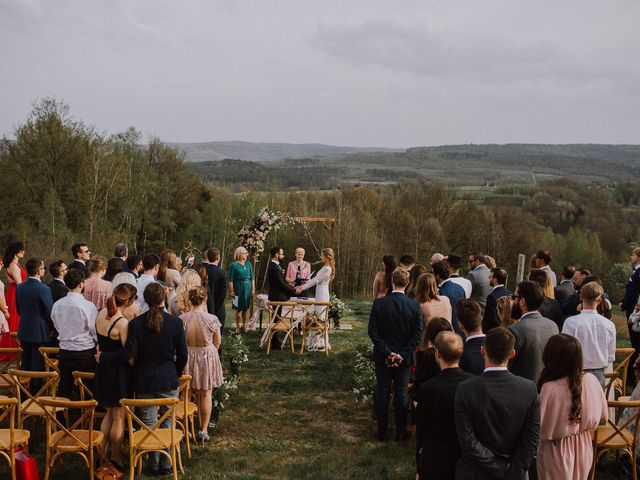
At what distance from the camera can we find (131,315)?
6219 mm

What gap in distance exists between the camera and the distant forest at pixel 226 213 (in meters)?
31.2

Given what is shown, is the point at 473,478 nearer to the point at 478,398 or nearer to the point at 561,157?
the point at 478,398

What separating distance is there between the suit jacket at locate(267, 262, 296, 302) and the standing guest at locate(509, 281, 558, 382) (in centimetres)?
613

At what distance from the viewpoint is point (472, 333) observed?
5.20 metres

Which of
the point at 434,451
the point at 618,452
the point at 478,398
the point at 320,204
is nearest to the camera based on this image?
the point at 478,398

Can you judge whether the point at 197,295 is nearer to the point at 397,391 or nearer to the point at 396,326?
the point at 396,326

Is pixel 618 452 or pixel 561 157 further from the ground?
pixel 561 157

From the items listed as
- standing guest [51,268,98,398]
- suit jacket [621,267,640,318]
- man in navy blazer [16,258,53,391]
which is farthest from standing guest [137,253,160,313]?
suit jacket [621,267,640,318]

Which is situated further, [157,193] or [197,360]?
[157,193]

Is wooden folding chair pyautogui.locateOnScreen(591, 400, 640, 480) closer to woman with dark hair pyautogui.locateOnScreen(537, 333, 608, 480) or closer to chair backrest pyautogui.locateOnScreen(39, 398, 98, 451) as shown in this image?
woman with dark hair pyautogui.locateOnScreen(537, 333, 608, 480)

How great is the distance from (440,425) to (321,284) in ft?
22.8

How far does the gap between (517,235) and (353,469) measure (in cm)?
3908

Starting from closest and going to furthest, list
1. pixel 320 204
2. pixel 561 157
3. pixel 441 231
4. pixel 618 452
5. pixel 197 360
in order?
pixel 618 452, pixel 197 360, pixel 441 231, pixel 320 204, pixel 561 157

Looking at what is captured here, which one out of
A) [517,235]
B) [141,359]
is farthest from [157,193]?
[141,359]
